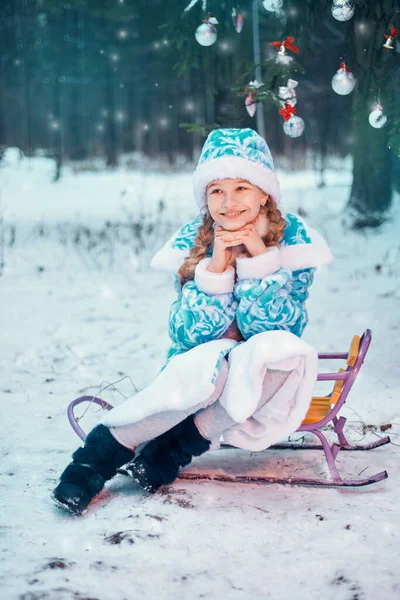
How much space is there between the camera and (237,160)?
292 cm

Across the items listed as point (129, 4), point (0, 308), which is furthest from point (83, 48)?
point (0, 308)

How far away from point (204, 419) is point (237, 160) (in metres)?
1.16

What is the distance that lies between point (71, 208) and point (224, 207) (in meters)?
8.24

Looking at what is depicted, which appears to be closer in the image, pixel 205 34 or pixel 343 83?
pixel 343 83

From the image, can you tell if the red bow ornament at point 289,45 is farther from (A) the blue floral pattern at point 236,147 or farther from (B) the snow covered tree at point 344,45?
(A) the blue floral pattern at point 236,147

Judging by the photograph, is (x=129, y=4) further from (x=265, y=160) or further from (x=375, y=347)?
(x=265, y=160)

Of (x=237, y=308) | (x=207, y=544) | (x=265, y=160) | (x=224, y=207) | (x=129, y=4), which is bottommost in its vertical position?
(x=207, y=544)

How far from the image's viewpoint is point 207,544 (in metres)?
2.44

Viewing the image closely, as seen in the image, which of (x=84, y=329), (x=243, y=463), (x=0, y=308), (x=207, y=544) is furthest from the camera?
(x=0, y=308)

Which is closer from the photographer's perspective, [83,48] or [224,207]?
[224,207]

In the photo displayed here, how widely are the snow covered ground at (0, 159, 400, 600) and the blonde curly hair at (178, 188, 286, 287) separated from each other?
99 cm

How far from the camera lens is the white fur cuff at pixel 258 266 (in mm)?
2910

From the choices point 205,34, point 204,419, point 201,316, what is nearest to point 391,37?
point 205,34

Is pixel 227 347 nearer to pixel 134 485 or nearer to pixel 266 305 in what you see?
pixel 266 305
